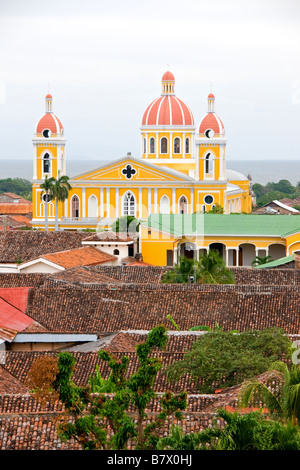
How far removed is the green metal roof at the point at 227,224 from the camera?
137 feet

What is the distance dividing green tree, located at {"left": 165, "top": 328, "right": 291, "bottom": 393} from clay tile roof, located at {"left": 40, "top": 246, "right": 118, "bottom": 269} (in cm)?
1553

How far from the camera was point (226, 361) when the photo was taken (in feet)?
56.6

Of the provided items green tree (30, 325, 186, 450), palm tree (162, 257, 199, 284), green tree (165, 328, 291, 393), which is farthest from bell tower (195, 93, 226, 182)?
green tree (30, 325, 186, 450)

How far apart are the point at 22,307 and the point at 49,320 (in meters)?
1.06

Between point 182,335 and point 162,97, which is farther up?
point 162,97

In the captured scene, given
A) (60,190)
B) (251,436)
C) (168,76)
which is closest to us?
(251,436)

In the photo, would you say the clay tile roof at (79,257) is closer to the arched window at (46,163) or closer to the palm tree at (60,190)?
the palm tree at (60,190)

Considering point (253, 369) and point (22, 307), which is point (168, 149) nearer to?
point (22, 307)

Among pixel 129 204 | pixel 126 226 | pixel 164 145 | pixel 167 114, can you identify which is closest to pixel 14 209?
pixel 164 145

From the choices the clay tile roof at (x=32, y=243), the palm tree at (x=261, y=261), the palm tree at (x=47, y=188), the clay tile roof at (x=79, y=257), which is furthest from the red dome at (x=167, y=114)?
the clay tile roof at (x=79, y=257)

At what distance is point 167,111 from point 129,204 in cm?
688

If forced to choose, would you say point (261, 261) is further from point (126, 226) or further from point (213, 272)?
point (213, 272)
